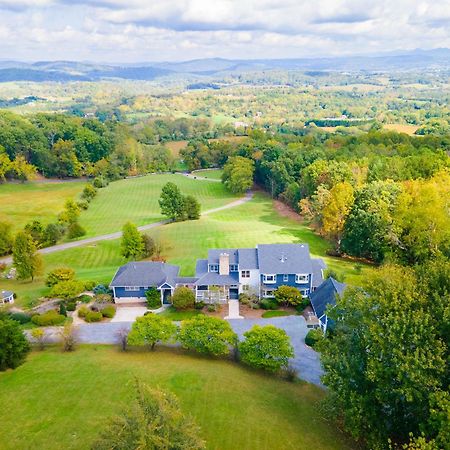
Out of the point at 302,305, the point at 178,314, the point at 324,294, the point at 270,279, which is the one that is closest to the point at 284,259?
the point at 270,279

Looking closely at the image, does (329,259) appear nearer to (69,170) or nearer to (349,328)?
(349,328)

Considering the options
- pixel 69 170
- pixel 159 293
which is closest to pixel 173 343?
pixel 159 293

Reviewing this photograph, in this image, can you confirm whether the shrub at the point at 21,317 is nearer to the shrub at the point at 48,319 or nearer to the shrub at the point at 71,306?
the shrub at the point at 48,319

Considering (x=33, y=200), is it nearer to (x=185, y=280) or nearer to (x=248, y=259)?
(x=185, y=280)

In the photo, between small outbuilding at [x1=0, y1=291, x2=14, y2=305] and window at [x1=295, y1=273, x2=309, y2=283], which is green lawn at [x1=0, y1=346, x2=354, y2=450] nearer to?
small outbuilding at [x1=0, y1=291, x2=14, y2=305]

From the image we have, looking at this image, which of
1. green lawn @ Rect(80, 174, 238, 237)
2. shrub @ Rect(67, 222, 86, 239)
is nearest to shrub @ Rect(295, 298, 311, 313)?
green lawn @ Rect(80, 174, 238, 237)

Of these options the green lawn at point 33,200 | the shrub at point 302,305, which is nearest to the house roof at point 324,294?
the shrub at point 302,305
